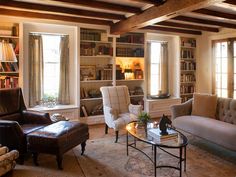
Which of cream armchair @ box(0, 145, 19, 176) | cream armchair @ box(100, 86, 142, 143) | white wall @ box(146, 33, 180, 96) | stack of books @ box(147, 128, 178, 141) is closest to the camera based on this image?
cream armchair @ box(0, 145, 19, 176)

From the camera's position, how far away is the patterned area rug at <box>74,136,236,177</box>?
9.68 feet

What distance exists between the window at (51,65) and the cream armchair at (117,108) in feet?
4.42

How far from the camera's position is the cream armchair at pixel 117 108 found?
13.7 feet

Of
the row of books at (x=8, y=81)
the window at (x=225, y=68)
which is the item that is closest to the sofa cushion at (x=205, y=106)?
the window at (x=225, y=68)

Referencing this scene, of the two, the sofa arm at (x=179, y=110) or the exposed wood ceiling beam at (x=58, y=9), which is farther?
the sofa arm at (x=179, y=110)

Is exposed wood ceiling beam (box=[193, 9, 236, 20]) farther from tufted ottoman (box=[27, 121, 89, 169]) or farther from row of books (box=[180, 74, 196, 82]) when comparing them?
tufted ottoman (box=[27, 121, 89, 169])

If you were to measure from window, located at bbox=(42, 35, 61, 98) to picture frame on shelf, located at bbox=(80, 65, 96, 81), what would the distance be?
1.87 feet

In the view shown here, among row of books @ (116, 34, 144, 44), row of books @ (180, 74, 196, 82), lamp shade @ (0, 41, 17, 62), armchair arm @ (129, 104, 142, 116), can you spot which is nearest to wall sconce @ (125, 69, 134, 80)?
row of books @ (116, 34, 144, 44)

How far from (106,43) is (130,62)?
862 millimetres

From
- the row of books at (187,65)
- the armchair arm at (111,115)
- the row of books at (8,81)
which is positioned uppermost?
the row of books at (187,65)

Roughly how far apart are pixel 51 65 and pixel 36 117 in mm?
1802

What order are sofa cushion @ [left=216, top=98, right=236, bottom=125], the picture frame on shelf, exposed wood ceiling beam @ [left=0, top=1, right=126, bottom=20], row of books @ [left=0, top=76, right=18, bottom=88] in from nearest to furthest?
sofa cushion @ [left=216, top=98, right=236, bottom=125] < exposed wood ceiling beam @ [left=0, top=1, right=126, bottom=20] < row of books @ [left=0, top=76, right=18, bottom=88] < the picture frame on shelf

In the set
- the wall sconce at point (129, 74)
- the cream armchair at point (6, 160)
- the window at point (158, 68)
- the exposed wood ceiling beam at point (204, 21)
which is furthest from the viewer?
the window at point (158, 68)

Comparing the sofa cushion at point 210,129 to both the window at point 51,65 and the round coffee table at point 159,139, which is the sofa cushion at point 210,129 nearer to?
the round coffee table at point 159,139
